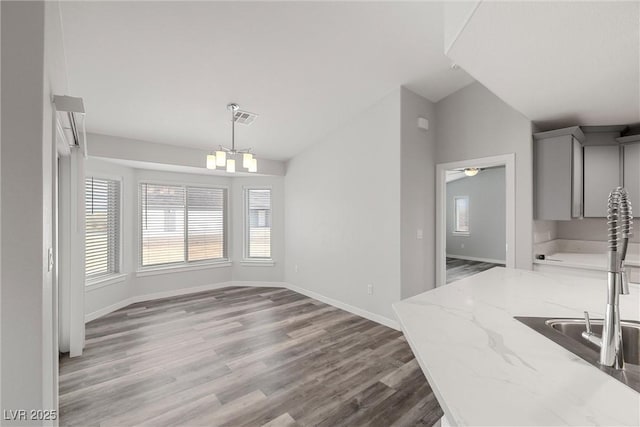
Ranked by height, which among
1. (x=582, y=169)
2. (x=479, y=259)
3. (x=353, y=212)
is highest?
(x=582, y=169)

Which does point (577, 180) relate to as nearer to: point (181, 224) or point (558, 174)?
point (558, 174)

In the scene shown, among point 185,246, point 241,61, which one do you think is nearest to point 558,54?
point 241,61

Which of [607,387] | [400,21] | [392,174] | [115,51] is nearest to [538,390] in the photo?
[607,387]

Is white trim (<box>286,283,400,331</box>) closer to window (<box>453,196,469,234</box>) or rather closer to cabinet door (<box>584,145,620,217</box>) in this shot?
cabinet door (<box>584,145,620,217</box>)

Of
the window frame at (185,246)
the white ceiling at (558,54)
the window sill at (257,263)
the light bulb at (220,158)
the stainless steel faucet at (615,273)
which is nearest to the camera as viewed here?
the stainless steel faucet at (615,273)

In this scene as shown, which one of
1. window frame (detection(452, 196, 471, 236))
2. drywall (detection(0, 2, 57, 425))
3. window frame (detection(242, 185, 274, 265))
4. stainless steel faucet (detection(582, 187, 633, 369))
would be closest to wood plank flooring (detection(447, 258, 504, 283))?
window frame (detection(452, 196, 471, 236))

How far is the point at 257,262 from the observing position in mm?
5609

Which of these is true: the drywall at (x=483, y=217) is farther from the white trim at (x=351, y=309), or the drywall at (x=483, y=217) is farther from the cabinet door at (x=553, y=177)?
the white trim at (x=351, y=309)

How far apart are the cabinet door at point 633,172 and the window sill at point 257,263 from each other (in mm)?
5179

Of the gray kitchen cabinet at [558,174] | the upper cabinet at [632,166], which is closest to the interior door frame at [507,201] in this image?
the gray kitchen cabinet at [558,174]

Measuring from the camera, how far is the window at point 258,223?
5.70 metres

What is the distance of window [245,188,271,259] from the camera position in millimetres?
5695

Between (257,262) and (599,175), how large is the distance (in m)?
5.29

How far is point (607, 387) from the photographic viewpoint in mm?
772
